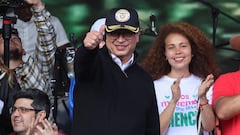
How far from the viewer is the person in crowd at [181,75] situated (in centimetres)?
424

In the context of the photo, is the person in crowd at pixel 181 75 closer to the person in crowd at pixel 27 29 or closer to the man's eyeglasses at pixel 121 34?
the man's eyeglasses at pixel 121 34

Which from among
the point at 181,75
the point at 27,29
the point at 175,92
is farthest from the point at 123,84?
the point at 27,29

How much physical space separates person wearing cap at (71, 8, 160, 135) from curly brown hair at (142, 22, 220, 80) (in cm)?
75

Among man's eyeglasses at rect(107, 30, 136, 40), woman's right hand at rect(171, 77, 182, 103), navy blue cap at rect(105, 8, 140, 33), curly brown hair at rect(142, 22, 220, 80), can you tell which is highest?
navy blue cap at rect(105, 8, 140, 33)

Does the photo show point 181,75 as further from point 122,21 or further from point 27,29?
point 27,29

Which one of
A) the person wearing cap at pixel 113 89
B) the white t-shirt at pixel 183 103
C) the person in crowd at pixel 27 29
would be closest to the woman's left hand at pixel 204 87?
the white t-shirt at pixel 183 103

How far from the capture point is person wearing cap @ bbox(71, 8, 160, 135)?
3.69 m

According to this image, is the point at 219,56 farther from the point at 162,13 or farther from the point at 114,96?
the point at 114,96

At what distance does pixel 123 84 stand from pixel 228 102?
0.70 metres

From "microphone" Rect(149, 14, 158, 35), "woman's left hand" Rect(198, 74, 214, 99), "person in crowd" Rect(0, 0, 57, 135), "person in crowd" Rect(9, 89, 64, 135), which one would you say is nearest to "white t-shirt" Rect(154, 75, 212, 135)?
"woman's left hand" Rect(198, 74, 214, 99)

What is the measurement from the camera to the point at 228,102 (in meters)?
4.03

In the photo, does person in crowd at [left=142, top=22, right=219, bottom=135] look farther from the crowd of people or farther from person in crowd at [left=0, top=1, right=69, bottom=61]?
person in crowd at [left=0, top=1, right=69, bottom=61]

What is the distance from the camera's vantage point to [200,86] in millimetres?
4148

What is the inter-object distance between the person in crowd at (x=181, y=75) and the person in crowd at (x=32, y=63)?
901mm
